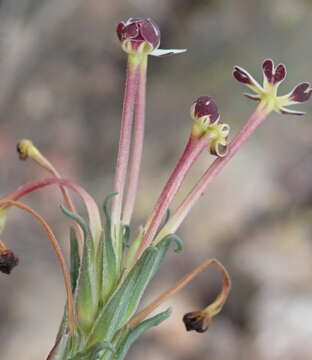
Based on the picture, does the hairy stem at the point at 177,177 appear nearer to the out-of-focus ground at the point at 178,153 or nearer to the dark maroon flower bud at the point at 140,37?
the dark maroon flower bud at the point at 140,37

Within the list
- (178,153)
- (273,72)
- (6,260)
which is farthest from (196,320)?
(178,153)

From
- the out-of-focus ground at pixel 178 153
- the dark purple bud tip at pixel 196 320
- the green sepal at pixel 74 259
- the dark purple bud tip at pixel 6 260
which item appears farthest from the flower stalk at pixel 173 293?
the out-of-focus ground at pixel 178 153

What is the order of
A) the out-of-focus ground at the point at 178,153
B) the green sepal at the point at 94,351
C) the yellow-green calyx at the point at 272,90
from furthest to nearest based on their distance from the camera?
the out-of-focus ground at the point at 178,153, the yellow-green calyx at the point at 272,90, the green sepal at the point at 94,351

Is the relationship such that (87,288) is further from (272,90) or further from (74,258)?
(272,90)

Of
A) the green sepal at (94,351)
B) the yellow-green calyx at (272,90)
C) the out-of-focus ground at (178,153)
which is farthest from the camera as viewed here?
the out-of-focus ground at (178,153)

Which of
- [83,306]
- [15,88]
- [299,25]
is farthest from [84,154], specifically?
[83,306]

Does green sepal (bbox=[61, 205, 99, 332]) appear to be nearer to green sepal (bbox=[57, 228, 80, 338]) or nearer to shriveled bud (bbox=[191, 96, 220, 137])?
green sepal (bbox=[57, 228, 80, 338])
